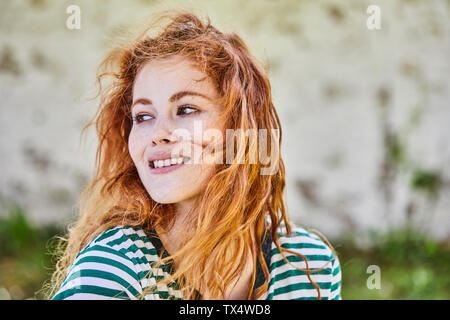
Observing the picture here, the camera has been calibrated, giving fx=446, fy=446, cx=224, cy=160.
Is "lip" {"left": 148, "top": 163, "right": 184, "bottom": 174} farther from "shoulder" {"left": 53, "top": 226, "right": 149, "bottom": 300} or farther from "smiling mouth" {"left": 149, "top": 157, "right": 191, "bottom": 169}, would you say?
"shoulder" {"left": 53, "top": 226, "right": 149, "bottom": 300}

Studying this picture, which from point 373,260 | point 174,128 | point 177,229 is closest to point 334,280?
point 177,229

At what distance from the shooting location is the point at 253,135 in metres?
0.82

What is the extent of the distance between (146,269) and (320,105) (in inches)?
56.6

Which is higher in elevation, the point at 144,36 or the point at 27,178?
the point at 144,36

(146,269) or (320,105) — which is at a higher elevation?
(320,105)

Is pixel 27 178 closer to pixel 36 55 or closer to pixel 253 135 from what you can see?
pixel 36 55

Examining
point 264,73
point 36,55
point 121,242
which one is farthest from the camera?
point 36,55

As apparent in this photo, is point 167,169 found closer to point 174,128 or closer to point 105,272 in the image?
point 174,128

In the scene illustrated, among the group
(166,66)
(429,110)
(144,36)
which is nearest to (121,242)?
(166,66)

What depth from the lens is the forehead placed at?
0.78m

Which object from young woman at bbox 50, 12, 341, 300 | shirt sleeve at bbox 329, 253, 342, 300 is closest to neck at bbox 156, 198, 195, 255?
young woman at bbox 50, 12, 341, 300

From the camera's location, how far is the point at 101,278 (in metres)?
0.67

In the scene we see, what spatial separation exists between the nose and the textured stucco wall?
1206 millimetres

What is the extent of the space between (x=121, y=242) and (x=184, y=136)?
8.1 inches
